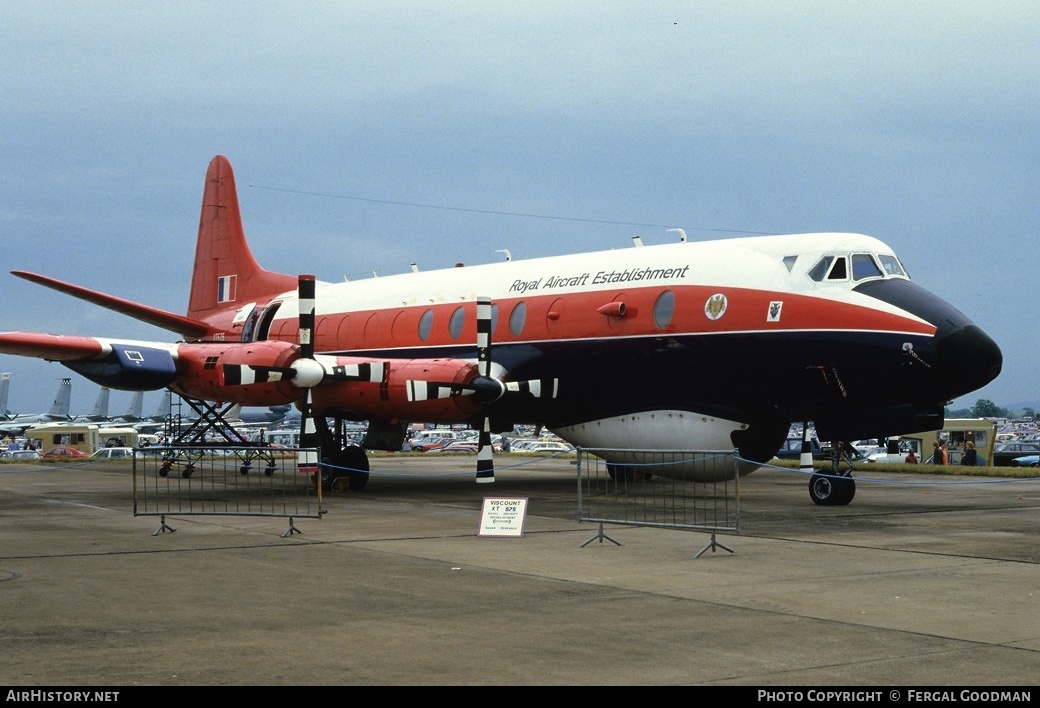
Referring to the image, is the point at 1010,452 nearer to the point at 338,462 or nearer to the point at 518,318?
the point at 518,318

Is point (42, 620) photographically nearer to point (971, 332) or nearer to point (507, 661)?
point (507, 661)

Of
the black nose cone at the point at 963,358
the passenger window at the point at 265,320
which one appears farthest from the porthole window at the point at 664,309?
the passenger window at the point at 265,320

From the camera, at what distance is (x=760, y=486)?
25094mm

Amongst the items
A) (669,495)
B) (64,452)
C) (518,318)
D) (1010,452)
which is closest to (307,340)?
(518,318)

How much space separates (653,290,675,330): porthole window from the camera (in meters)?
20.4

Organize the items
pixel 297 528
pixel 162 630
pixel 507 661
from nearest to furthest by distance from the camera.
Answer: pixel 507 661 < pixel 162 630 < pixel 297 528

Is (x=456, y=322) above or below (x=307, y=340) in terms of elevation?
above

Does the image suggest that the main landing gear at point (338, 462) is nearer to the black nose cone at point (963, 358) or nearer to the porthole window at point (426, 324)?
the porthole window at point (426, 324)

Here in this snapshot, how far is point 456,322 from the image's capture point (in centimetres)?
2431

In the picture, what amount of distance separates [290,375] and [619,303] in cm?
626

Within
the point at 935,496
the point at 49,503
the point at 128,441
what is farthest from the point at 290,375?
the point at 128,441

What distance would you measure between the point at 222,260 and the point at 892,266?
736 inches

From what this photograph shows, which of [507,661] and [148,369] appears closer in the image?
[507,661]

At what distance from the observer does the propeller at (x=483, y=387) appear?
21152mm
